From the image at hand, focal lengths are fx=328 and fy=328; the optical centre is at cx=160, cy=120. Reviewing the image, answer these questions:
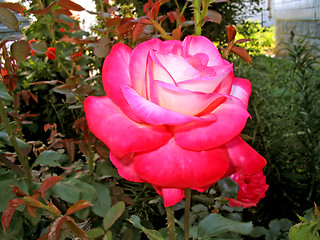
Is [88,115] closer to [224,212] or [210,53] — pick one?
[210,53]

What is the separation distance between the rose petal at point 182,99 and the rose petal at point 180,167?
0.13 ft

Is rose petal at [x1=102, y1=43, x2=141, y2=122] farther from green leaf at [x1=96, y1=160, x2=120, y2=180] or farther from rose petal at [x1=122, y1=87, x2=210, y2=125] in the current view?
green leaf at [x1=96, y1=160, x2=120, y2=180]

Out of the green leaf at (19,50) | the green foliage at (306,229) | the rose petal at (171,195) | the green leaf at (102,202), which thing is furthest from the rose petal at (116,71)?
the green leaf at (102,202)

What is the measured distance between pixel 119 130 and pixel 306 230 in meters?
0.21

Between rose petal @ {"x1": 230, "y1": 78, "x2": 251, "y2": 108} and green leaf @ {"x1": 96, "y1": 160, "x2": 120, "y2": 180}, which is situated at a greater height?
rose petal @ {"x1": 230, "y1": 78, "x2": 251, "y2": 108}

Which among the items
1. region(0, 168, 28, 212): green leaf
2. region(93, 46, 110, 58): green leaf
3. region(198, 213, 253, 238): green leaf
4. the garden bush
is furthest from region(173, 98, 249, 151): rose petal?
region(93, 46, 110, 58): green leaf

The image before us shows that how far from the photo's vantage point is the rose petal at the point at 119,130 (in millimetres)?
302

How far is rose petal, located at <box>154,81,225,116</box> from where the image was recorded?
300mm

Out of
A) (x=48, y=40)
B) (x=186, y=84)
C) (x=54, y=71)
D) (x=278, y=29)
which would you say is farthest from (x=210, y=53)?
(x=278, y=29)

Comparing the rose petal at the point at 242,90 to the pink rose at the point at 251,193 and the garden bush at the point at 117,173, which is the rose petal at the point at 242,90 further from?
the pink rose at the point at 251,193

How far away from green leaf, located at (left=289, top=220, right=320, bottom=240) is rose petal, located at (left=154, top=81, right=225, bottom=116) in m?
0.15

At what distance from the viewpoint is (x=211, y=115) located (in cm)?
31

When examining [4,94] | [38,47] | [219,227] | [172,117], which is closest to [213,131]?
[172,117]

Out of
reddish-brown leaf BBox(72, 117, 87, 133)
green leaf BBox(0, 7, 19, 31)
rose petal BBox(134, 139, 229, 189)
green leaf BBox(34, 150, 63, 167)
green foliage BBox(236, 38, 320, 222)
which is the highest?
green leaf BBox(0, 7, 19, 31)
